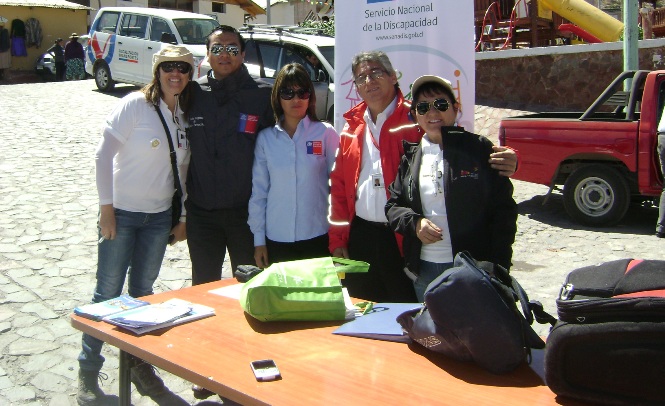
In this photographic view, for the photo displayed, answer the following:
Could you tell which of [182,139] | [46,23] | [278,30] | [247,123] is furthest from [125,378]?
Result: [46,23]

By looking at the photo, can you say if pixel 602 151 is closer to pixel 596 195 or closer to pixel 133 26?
pixel 596 195

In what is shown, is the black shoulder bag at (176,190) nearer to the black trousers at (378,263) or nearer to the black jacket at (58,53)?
the black trousers at (378,263)

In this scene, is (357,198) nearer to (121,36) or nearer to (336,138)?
(336,138)

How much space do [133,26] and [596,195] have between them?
12.0 metres

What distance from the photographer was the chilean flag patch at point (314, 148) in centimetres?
373

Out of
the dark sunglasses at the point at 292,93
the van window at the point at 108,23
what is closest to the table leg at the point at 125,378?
the dark sunglasses at the point at 292,93

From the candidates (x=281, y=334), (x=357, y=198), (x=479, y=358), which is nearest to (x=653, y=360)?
(x=479, y=358)

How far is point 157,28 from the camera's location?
616 inches

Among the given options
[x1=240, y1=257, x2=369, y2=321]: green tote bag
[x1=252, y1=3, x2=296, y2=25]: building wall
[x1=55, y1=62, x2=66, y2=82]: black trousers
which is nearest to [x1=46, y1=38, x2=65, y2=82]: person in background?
[x1=55, y1=62, x2=66, y2=82]: black trousers

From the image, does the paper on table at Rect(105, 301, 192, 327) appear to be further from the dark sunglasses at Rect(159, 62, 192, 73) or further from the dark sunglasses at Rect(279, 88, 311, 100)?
the dark sunglasses at Rect(159, 62, 192, 73)

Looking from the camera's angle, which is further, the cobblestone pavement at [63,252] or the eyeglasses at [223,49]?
the cobblestone pavement at [63,252]

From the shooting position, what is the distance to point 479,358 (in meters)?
2.12

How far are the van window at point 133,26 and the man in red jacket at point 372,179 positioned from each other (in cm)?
1347

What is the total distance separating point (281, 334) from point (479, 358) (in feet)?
2.58
